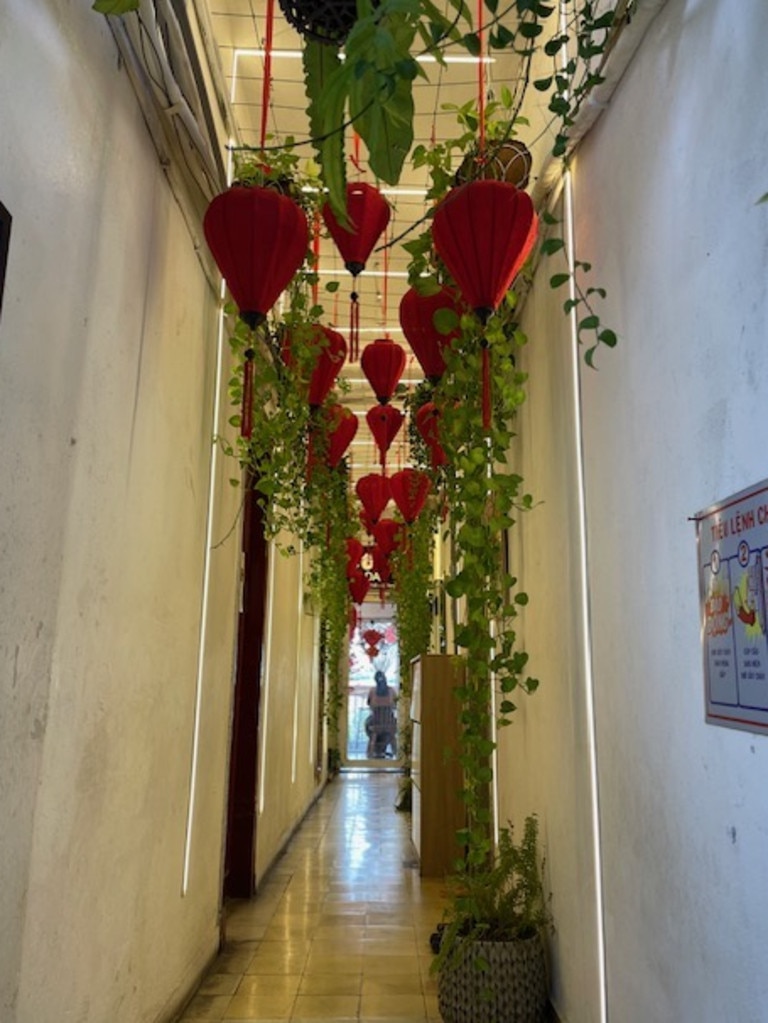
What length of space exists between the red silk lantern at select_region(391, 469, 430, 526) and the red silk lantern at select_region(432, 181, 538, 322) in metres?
2.79

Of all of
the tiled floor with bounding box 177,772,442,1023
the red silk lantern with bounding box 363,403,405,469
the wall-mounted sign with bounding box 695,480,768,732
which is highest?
the red silk lantern with bounding box 363,403,405,469

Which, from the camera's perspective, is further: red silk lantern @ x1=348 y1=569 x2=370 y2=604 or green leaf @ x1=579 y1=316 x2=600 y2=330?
red silk lantern @ x1=348 y1=569 x2=370 y2=604

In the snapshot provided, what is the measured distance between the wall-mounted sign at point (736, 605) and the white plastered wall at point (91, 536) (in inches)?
49.3

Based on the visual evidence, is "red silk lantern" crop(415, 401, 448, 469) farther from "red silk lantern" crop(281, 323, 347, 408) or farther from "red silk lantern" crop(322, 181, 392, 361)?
"red silk lantern" crop(322, 181, 392, 361)

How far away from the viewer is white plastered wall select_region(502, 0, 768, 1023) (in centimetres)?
124

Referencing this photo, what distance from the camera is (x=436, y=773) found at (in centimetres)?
Result: 529

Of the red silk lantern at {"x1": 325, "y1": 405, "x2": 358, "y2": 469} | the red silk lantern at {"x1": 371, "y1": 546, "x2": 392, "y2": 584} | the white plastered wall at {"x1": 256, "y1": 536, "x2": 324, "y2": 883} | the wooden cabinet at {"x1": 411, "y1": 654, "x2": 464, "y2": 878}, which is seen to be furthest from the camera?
the red silk lantern at {"x1": 371, "y1": 546, "x2": 392, "y2": 584}

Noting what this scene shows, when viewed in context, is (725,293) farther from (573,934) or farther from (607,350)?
(573,934)

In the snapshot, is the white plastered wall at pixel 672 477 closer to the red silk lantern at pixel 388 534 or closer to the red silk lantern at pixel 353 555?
the red silk lantern at pixel 388 534

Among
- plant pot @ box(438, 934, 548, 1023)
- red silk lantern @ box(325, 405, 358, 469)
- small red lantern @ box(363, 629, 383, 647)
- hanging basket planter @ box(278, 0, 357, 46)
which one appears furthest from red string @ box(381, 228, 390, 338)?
small red lantern @ box(363, 629, 383, 647)

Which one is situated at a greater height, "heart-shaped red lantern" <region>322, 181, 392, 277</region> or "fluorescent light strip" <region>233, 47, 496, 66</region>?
"fluorescent light strip" <region>233, 47, 496, 66</region>

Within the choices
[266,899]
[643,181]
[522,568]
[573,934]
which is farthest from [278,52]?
[266,899]

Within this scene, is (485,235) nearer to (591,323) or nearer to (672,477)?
(591,323)

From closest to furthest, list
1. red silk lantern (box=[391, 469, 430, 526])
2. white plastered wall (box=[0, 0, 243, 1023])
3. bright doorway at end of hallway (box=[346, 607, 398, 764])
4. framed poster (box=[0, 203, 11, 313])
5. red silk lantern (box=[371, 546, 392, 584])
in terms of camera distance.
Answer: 1. framed poster (box=[0, 203, 11, 313])
2. white plastered wall (box=[0, 0, 243, 1023])
3. red silk lantern (box=[391, 469, 430, 526])
4. red silk lantern (box=[371, 546, 392, 584])
5. bright doorway at end of hallway (box=[346, 607, 398, 764])
